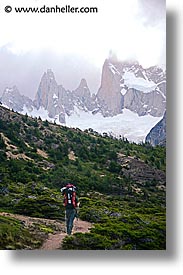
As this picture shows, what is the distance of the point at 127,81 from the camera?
3.47 meters

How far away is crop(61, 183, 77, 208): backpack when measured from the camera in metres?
3.40

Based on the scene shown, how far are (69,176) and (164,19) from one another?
43.4 inches

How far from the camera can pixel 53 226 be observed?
3.37 m

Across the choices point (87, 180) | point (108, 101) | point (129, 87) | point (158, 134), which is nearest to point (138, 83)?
point (129, 87)

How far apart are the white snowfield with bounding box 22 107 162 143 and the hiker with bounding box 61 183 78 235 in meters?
0.38

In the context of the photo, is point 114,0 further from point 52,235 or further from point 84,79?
point 52,235

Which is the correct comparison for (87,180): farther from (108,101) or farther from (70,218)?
(108,101)

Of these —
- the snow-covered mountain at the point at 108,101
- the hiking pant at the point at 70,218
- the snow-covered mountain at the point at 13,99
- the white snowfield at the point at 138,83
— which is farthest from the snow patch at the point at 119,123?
the hiking pant at the point at 70,218

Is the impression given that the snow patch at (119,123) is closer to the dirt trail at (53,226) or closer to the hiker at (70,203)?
the hiker at (70,203)

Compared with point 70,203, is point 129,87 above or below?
above

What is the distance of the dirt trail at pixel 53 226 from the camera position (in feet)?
11.0

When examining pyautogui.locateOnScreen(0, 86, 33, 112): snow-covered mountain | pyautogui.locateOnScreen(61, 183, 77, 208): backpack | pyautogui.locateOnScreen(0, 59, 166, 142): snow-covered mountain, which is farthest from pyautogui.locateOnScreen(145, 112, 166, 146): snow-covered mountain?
pyautogui.locateOnScreen(0, 86, 33, 112): snow-covered mountain

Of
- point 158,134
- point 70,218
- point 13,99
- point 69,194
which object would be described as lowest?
point 70,218

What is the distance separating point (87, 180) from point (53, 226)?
34cm
